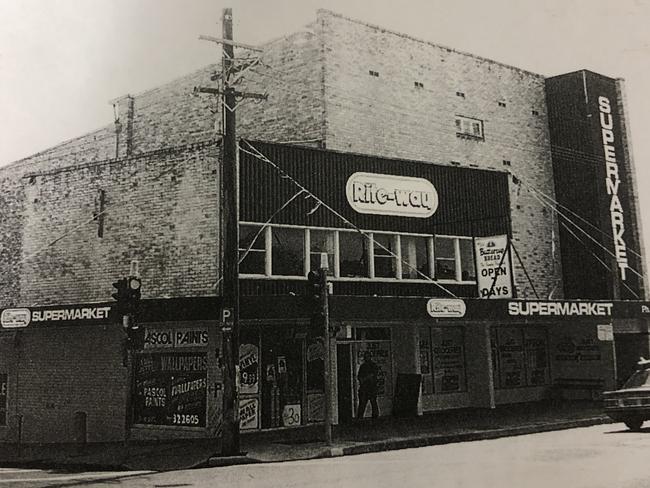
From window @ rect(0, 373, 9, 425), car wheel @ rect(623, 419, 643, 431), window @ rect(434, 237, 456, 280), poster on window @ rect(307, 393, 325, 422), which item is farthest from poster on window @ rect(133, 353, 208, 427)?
car wheel @ rect(623, 419, 643, 431)

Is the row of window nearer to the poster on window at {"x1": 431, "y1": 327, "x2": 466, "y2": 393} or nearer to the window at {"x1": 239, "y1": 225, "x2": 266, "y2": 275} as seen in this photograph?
the window at {"x1": 239, "y1": 225, "x2": 266, "y2": 275}

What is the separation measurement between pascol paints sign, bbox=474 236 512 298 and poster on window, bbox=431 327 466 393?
71.3 inches

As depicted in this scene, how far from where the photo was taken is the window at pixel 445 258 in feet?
57.2

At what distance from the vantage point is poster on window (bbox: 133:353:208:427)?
14539mm

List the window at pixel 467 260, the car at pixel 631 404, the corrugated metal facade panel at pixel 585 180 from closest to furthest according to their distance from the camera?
the car at pixel 631 404, the window at pixel 467 260, the corrugated metal facade panel at pixel 585 180

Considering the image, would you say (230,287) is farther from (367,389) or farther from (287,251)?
(367,389)

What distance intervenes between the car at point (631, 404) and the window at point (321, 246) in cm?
645

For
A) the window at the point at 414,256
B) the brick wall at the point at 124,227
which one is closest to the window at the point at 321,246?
the window at the point at 414,256

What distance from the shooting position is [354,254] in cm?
1628

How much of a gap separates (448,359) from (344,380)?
12.0ft

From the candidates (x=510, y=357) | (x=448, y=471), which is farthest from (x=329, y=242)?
(x=448, y=471)

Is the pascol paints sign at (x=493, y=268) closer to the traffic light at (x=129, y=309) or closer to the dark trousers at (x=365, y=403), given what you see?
the dark trousers at (x=365, y=403)

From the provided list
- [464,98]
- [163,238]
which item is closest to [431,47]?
[464,98]

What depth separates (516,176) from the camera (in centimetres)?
A: 2019
